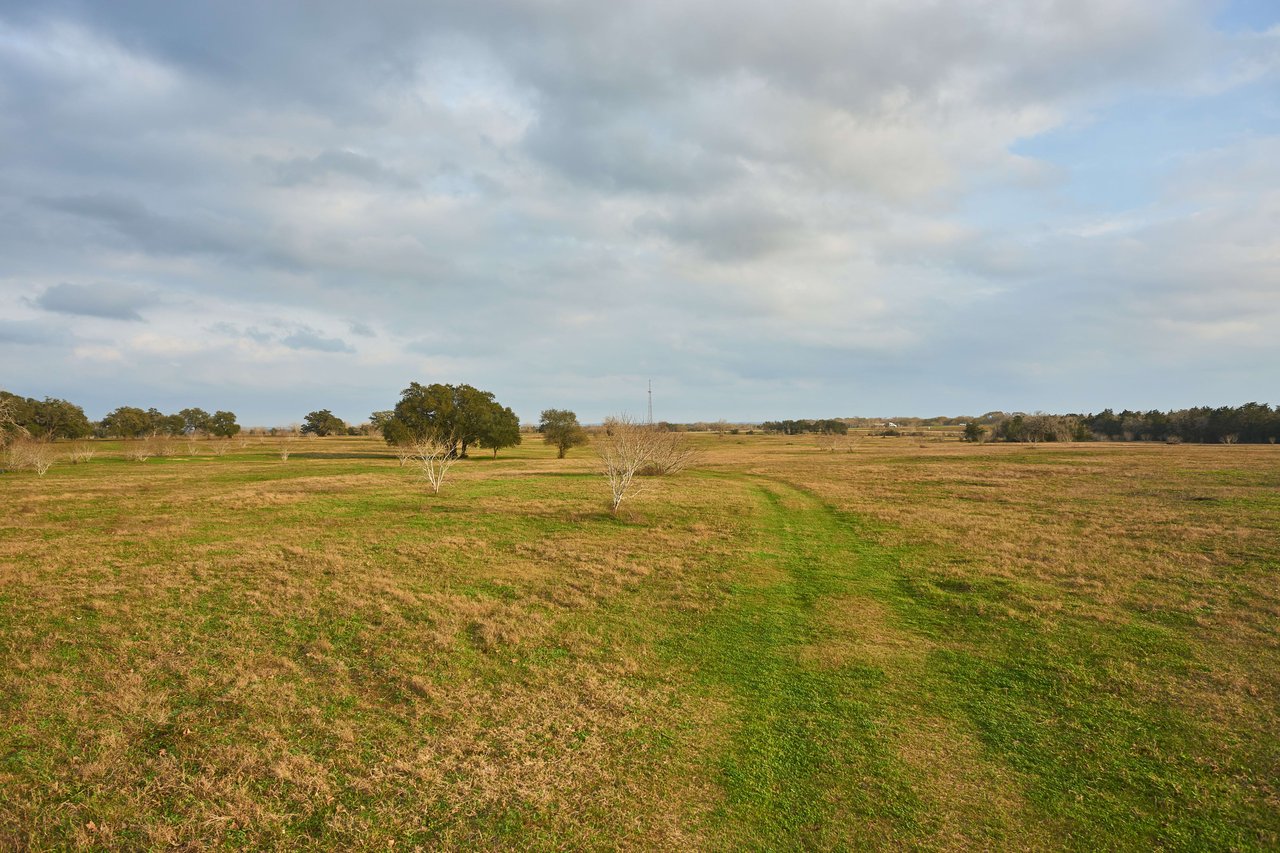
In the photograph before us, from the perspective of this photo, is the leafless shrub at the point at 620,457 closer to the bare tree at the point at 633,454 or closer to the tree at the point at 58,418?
the bare tree at the point at 633,454

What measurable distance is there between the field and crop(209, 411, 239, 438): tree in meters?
85.1

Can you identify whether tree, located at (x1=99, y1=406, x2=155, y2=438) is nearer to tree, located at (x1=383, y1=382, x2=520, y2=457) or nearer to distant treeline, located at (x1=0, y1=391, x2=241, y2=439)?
distant treeline, located at (x1=0, y1=391, x2=241, y2=439)

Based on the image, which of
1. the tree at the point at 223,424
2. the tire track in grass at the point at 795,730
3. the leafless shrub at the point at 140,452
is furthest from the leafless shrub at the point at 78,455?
the tire track in grass at the point at 795,730

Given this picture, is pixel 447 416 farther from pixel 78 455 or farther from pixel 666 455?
pixel 78 455

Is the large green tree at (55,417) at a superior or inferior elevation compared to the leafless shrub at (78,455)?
superior

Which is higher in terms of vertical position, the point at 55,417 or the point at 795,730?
the point at 55,417

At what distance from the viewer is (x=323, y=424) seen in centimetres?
13562

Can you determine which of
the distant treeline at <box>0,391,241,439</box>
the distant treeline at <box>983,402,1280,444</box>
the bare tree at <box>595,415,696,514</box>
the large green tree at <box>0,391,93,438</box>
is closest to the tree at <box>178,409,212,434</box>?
the distant treeline at <box>0,391,241,439</box>

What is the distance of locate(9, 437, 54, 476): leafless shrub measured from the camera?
4353cm

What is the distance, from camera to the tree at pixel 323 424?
5325 inches

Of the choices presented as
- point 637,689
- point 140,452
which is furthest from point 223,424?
point 637,689

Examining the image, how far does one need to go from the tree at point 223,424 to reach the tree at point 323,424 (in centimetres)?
3823

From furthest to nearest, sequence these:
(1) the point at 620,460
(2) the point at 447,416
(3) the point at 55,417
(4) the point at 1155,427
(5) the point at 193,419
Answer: (4) the point at 1155,427, (5) the point at 193,419, (3) the point at 55,417, (2) the point at 447,416, (1) the point at 620,460

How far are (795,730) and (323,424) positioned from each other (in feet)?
498
